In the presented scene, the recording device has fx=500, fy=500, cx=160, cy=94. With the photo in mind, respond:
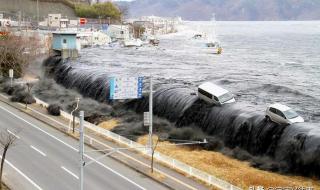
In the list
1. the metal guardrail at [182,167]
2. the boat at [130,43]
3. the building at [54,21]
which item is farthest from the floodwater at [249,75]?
the building at [54,21]

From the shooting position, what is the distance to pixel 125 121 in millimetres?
52219

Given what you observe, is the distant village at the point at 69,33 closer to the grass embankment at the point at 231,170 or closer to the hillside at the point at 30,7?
the hillside at the point at 30,7

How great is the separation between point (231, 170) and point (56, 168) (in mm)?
12465

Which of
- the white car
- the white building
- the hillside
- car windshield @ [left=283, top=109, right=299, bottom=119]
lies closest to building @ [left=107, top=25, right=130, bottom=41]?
the white building

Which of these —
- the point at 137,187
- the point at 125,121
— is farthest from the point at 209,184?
the point at 125,121

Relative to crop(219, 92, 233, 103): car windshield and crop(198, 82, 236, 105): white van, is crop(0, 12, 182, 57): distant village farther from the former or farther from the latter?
crop(219, 92, 233, 103): car windshield

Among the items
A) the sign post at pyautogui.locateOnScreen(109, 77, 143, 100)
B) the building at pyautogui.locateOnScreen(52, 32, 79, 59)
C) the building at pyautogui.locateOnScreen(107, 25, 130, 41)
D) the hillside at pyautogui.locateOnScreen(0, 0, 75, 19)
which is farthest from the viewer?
the hillside at pyautogui.locateOnScreen(0, 0, 75, 19)

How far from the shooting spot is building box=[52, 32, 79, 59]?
90750mm

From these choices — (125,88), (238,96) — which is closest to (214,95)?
(238,96)

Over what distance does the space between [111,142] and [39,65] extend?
173 feet

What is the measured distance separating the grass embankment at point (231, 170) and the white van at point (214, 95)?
8.80 m

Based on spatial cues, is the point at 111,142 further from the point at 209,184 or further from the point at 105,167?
the point at 209,184

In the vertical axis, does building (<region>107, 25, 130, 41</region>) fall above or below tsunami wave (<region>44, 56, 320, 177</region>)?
above

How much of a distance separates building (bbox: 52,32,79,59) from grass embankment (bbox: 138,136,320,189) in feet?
176
